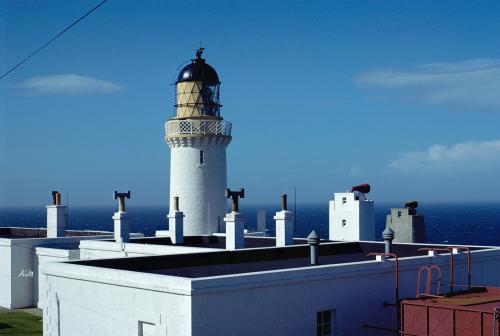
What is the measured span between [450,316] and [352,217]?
2589 centimetres

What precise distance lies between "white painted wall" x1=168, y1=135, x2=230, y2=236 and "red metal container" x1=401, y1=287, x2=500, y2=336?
76.5 ft

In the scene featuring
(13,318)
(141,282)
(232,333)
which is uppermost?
(141,282)

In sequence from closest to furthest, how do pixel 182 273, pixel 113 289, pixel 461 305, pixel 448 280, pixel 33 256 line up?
1. pixel 461 305
2. pixel 113 289
3. pixel 182 273
4. pixel 448 280
5. pixel 33 256

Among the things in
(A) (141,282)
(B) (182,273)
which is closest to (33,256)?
(B) (182,273)

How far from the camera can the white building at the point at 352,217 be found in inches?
1662

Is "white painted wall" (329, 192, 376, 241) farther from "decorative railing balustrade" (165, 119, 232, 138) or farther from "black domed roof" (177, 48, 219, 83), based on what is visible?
"black domed roof" (177, 48, 219, 83)

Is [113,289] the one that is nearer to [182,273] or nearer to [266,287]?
[182,273]

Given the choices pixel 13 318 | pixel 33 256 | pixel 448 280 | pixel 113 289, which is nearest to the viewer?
pixel 113 289

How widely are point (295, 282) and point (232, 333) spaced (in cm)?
225

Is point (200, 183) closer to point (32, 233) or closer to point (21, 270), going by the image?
point (32, 233)

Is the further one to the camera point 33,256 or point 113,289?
point 33,256

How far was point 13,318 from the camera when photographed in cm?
3112

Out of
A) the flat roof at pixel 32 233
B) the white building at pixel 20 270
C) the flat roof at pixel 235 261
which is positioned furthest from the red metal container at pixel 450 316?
the flat roof at pixel 32 233

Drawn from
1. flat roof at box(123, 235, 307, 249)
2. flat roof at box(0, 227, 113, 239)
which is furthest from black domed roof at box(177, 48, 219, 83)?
flat roof at box(123, 235, 307, 249)
